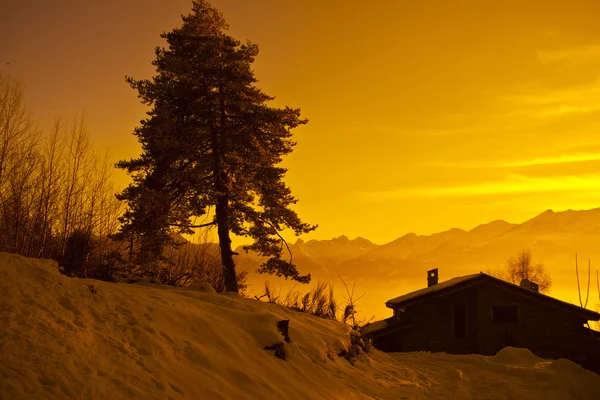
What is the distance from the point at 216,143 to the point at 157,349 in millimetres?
14170

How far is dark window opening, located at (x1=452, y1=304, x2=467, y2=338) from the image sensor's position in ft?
97.8

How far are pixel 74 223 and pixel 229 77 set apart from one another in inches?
390

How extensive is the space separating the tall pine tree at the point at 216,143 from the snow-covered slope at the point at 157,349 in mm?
9034

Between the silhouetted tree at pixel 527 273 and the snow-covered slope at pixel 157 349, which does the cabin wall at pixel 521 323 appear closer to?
the snow-covered slope at pixel 157 349

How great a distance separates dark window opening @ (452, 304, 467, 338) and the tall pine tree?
14.5 metres

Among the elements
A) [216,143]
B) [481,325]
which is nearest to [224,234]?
[216,143]

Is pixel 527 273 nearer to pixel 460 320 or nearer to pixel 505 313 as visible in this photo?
pixel 505 313

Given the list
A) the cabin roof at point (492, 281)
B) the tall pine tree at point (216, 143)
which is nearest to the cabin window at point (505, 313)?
the cabin roof at point (492, 281)

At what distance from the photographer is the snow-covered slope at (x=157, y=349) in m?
4.52

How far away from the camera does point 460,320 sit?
30.0m

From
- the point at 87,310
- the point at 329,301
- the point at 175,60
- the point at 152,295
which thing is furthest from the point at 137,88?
the point at 87,310

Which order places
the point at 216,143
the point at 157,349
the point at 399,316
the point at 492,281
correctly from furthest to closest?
the point at 399,316
the point at 492,281
the point at 216,143
the point at 157,349

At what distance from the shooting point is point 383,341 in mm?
29688

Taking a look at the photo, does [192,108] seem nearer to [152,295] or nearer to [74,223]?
[74,223]
